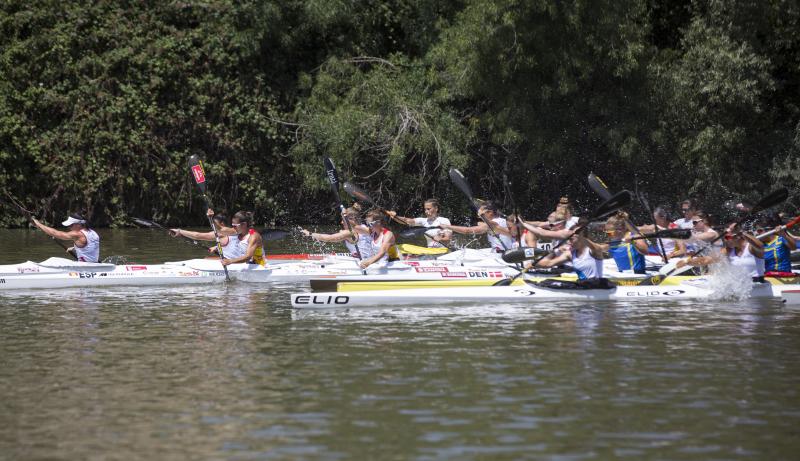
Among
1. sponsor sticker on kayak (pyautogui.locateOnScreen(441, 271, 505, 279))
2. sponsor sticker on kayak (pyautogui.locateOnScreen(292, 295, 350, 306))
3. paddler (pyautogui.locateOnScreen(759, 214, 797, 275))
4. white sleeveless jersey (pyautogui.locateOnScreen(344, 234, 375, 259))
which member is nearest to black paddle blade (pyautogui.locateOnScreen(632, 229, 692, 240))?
paddler (pyautogui.locateOnScreen(759, 214, 797, 275))

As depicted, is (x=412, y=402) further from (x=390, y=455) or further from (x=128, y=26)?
(x=128, y=26)

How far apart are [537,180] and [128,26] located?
1283 cm

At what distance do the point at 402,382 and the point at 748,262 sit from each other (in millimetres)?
8025

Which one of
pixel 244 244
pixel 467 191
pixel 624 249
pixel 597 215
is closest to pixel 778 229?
pixel 624 249

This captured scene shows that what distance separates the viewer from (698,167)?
32.4m

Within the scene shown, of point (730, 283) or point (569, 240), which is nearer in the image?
point (730, 283)

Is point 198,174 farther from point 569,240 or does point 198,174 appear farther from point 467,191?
point 569,240

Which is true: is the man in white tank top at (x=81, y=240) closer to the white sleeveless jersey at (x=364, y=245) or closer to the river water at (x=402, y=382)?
the river water at (x=402, y=382)

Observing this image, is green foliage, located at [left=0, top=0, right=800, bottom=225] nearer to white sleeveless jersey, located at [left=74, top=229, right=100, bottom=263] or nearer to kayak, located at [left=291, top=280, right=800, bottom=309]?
white sleeveless jersey, located at [left=74, top=229, right=100, bottom=263]

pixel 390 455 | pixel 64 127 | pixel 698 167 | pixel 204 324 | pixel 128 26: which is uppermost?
pixel 128 26

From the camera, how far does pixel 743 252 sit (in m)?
17.0

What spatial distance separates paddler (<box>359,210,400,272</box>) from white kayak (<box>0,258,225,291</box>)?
2576 mm

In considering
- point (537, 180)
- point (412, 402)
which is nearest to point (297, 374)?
point (412, 402)

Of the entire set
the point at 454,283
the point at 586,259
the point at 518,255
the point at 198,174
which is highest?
the point at 198,174
